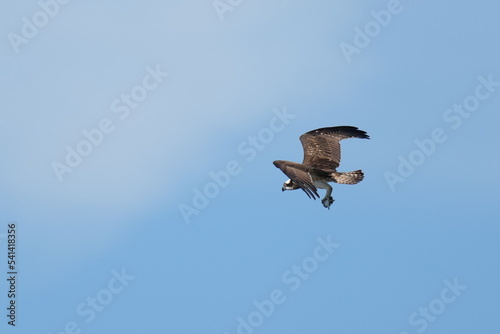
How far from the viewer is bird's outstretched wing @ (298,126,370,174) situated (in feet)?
113

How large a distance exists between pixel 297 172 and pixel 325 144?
410 centimetres

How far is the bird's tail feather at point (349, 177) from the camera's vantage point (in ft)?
106

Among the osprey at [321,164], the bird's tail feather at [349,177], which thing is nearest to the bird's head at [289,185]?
the osprey at [321,164]

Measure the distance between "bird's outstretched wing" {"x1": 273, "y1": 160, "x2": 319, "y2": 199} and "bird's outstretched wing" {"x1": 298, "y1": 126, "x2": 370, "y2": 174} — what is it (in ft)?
4.62

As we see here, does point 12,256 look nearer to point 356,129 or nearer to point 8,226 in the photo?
point 8,226

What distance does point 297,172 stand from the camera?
31750 mm

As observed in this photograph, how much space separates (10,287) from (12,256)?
126 cm

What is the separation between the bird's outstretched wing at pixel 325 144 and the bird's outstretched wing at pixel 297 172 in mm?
1409

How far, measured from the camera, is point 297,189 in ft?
110

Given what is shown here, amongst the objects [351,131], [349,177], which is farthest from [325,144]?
[349,177]

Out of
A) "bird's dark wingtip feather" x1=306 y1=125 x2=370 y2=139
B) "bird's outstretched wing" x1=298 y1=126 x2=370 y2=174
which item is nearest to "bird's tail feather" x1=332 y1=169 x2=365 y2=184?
"bird's outstretched wing" x1=298 y1=126 x2=370 y2=174

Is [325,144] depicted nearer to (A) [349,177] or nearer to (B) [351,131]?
(B) [351,131]

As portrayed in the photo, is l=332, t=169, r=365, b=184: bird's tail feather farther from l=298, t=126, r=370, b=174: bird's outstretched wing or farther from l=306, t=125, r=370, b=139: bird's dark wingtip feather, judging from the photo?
→ l=306, t=125, r=370, b=139: bird's dark wingtip feather

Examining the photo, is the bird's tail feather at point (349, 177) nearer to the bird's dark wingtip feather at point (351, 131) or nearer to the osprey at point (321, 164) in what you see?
the osprey at point (321, 164)
